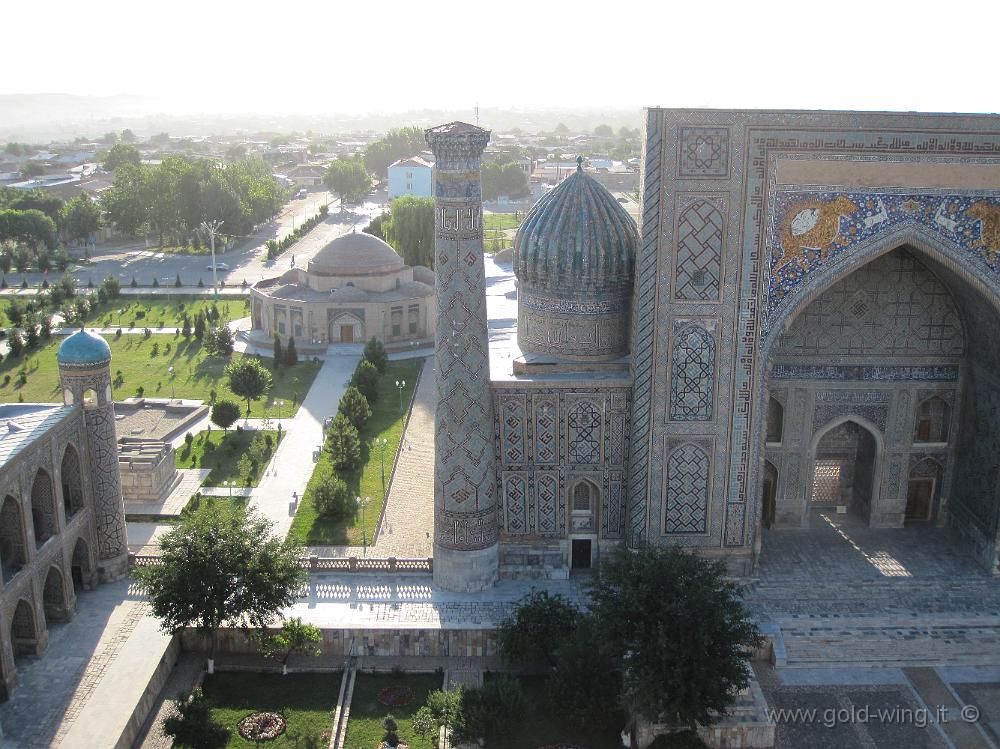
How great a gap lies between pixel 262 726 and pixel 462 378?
17.8 feet

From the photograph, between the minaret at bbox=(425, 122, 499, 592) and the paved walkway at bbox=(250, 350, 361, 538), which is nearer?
the minaret at bbox=(425, 122, 499, 592)

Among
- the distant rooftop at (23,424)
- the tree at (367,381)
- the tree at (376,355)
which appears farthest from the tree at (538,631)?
the tree at (376,355)

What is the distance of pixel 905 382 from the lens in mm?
16000

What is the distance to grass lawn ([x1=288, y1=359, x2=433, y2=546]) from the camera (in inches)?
691

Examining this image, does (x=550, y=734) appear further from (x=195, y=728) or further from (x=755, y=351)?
(x=755, y=351)

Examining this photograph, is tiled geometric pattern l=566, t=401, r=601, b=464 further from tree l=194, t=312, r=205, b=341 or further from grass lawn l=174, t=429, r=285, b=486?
tree l=194, t=312, r=205, b=341

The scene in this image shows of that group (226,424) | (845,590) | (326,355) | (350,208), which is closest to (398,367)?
(326,355)

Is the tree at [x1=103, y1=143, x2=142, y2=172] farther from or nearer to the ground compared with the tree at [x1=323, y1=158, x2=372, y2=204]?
farther from the ground

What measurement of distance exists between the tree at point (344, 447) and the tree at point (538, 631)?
7756 mm

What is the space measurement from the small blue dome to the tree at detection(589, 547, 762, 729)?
8.23 metres

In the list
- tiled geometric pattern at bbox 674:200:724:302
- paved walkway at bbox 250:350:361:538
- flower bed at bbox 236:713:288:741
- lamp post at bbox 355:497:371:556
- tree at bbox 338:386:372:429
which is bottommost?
flower bed at bbox 236:713:288:741

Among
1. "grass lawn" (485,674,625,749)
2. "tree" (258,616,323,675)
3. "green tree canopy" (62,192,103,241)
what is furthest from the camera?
"green tree canopy" (62,192,103,241)

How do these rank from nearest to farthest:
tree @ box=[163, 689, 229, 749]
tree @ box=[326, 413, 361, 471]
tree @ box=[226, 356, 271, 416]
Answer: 1. tree @ box=[163, 689, 229, 749]
2. tree @ box=[326, 413, 361, 471]
3. tree @ box=[226, 356, 271, 416]

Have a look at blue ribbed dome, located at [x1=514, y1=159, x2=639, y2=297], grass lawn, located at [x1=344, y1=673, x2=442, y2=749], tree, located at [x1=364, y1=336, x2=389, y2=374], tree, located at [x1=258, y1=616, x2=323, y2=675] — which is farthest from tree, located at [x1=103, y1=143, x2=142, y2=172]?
grass lawn, located at [x1=344, y1=673, x2=442, y2=749]
